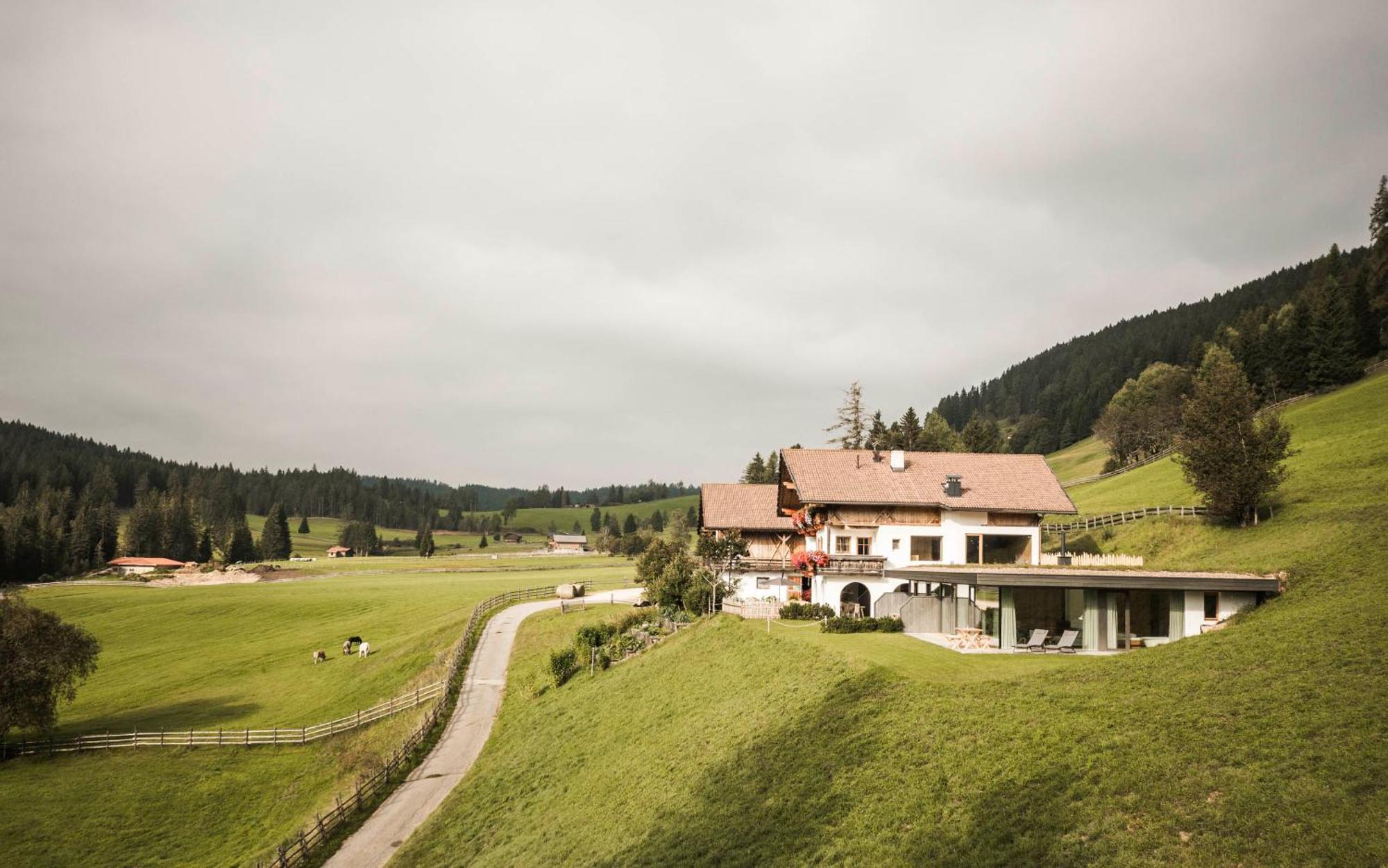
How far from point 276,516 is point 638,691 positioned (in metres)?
163

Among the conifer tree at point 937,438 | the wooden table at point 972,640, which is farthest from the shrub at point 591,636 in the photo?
the conifer tree at point 937,438

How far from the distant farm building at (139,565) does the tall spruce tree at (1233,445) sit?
141 meters

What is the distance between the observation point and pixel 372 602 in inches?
2990

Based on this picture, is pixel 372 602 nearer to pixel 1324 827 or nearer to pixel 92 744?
pixel 92 744

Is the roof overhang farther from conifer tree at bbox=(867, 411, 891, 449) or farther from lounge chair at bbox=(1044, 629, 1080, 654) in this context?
conifer tree at bbox=(867, 411, 891, 449)

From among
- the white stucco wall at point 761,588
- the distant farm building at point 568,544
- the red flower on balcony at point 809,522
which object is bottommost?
the distant farm building at point 568,544

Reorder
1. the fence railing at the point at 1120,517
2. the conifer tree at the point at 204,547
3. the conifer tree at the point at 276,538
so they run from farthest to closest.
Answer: the conifer tree at the point at 276,538 → the conifer tree at the point at 204,547 → the fence railing at the point at 1120,517

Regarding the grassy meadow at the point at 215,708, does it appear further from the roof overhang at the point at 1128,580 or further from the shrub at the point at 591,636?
the roof overhang at the point at 1128,580

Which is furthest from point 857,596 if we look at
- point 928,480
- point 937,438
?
point 937,438

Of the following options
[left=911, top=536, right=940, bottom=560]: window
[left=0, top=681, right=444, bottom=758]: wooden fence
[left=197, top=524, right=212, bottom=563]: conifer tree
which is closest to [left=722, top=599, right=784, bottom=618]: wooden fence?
[left=911, top=536, right=940, bottom=560]: window

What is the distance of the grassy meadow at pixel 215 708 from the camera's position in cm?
3019

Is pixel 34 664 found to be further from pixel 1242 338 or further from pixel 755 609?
pixel 1242 338

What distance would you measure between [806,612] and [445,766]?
18300 millimetres

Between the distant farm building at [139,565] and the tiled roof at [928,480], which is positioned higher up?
the tiled roof at [928,480]
